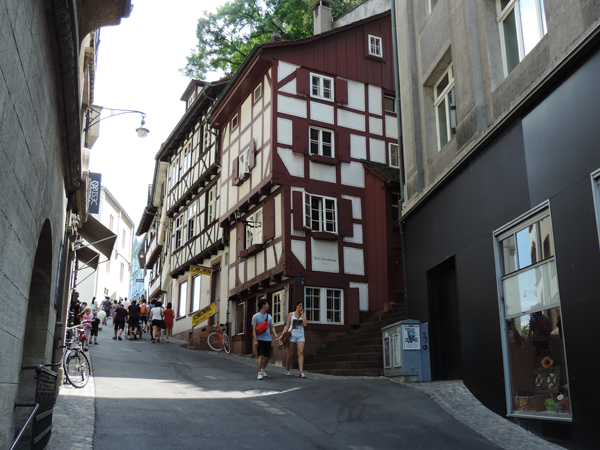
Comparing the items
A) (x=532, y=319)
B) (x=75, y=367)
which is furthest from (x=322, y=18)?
(x=532, y=319)

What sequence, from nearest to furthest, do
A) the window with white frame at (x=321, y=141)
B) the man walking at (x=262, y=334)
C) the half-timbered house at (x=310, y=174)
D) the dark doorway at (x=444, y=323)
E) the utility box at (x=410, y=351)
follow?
the dark doorway at (x=444, y=323) < the utility box at (x=410, y=351) < the man walking at (x=262, y=334) < the half-timbered house at (x=310, y=174) < the window with white frame at (x=321, y=141)

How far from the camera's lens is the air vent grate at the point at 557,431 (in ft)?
25.4

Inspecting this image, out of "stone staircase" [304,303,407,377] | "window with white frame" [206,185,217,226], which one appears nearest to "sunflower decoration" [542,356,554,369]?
"stone staircase" [304,303,407,377]

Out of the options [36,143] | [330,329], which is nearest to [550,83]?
[36,143]

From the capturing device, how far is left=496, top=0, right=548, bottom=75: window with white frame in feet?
30.5

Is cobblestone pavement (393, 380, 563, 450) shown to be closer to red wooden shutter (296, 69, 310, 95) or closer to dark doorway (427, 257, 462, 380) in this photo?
dark doorway (427, 257, 462, 380)

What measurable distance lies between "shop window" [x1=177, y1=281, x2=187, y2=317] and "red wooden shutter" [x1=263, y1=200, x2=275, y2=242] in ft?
34.1

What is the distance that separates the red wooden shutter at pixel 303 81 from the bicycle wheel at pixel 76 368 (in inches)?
490

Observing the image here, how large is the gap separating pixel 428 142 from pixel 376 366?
18.5 feet

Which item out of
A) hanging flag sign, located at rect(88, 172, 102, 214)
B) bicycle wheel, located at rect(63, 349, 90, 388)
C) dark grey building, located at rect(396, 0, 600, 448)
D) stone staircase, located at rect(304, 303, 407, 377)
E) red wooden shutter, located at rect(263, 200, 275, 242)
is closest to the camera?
dark grey building, located at rect(396, 0, 600, 448)

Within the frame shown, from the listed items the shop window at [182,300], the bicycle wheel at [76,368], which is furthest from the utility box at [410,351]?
the shop window at [182,300]

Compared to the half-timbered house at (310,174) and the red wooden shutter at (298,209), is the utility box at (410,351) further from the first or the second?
the red wooden shutter at (298,209)

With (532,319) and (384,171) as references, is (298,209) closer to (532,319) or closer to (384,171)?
(384,171)

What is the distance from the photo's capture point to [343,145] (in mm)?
21891
